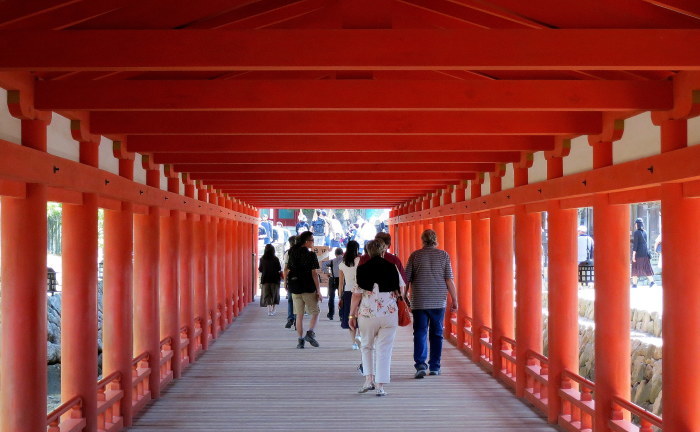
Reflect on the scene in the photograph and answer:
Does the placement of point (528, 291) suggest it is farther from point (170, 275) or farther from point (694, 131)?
point (170, 275)

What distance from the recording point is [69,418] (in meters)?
5.18

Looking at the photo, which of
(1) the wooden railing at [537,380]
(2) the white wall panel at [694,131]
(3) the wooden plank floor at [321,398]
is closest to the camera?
(2) the white wall panel at [694,131]

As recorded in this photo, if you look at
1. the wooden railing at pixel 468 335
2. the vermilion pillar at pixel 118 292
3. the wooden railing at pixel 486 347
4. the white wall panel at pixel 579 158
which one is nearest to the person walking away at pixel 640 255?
the wooden railing at pixel 468 335

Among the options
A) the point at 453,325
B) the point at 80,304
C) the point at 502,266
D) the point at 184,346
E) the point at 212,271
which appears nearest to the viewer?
the point at 80,304

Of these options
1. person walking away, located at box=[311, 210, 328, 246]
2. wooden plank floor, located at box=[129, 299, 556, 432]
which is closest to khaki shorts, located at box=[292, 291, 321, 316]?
wooden plank floor, located at box=[129, 299, 556, 432]

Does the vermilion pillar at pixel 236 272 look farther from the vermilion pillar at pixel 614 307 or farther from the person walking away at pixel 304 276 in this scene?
the vermilion pillar at pixel 614 307

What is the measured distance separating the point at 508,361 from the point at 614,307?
10.1ft

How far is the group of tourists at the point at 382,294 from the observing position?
21.8 ft

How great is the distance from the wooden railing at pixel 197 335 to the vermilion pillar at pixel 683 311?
20.8 ft

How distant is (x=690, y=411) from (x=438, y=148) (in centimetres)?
306

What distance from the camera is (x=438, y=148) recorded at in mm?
6477

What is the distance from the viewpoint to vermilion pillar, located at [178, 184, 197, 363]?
366 inches

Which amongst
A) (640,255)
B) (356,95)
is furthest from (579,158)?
(640,255)

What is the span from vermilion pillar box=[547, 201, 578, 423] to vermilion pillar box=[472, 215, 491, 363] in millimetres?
3020
